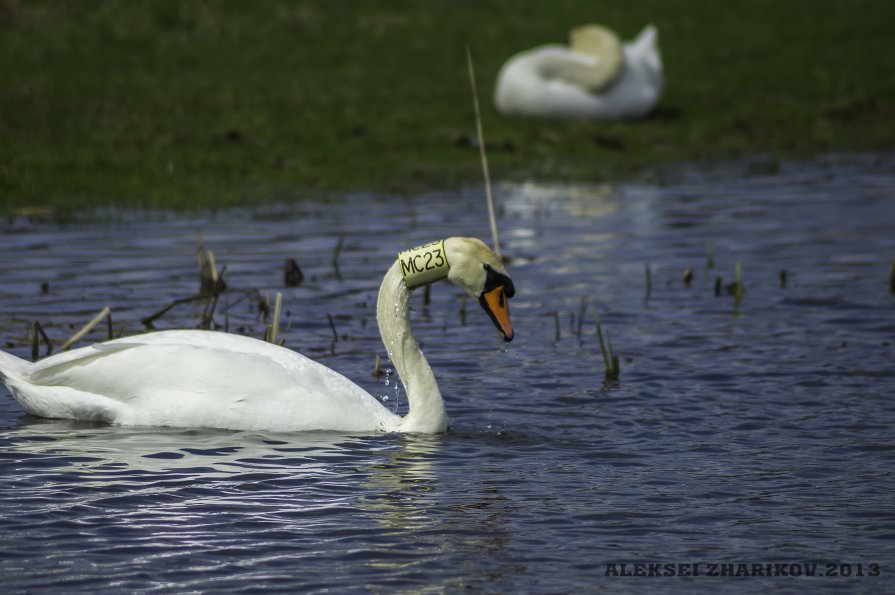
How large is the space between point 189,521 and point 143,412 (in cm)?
208

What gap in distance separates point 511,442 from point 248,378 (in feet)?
5.44

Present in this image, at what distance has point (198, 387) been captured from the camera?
9.40m

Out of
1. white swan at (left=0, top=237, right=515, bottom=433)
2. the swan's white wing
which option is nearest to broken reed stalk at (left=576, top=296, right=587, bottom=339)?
white swan at (left=0, top=237, right=515, bottom=433)

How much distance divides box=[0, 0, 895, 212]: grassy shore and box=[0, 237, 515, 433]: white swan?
8.70m

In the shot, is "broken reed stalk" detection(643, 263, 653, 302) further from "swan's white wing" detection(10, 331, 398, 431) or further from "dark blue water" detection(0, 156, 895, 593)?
"swan's white wing" detection(10, 331, 398, 431)

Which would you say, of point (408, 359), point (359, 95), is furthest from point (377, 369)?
point (359, 95)

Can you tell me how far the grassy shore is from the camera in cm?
1978

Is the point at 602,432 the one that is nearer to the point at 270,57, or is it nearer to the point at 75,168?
the point at 75,168

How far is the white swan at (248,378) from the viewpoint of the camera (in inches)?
368

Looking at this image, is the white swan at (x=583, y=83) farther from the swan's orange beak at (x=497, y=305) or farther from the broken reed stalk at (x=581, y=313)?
the swan's orange beak at (x=497, y=305)

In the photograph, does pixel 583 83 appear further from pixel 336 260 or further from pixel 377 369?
pixel 377 369

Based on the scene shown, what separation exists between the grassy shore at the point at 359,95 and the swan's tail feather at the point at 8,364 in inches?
332

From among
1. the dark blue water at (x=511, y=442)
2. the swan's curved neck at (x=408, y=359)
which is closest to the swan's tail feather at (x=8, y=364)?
the dark blue water at (x=511, y=442)

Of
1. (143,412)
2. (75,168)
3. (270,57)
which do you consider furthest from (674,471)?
(270,57)
